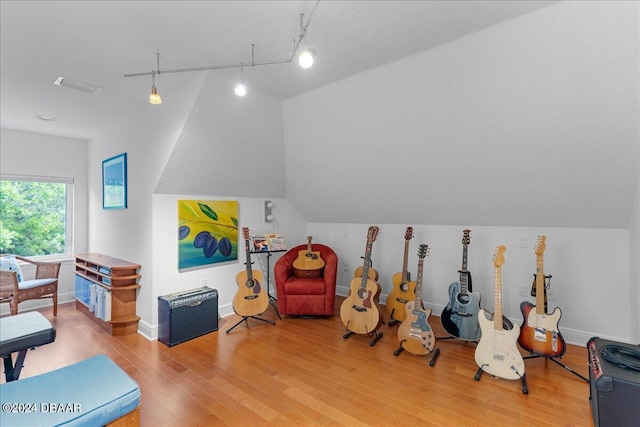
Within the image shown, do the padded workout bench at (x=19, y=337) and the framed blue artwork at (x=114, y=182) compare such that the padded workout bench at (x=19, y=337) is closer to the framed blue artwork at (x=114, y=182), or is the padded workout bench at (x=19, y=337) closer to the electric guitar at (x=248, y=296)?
the electric guitar at (x=248, y=296)

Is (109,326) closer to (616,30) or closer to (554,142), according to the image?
(554,142)

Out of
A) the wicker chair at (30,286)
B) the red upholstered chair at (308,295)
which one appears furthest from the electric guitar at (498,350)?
the wicker chair at (30,286)

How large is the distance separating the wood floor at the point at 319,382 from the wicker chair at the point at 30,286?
0.82 metres

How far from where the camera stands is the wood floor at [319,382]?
1984 millimetres

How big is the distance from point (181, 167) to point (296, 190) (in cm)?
173

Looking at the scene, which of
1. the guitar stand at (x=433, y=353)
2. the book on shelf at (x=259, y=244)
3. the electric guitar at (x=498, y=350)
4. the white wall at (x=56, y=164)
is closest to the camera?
the electric guitar at (x=498, y=350)

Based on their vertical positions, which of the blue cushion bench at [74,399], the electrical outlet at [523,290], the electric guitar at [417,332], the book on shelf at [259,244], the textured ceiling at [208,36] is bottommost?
the electric guitar at [417,332]

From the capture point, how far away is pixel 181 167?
10.4ft

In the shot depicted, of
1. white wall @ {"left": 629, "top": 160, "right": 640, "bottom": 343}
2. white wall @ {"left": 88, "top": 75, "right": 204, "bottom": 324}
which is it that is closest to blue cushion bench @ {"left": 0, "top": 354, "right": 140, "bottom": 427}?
white wall @ {"left": 88, "top": 75, "right": 204, "bottom": 324}

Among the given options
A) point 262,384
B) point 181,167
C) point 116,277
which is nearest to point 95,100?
point 181,167

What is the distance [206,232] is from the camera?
12.0 feet

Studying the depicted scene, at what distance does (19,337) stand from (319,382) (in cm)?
189

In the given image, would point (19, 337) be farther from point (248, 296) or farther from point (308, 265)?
point (308, 265)

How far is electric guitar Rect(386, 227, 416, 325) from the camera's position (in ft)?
11.4
